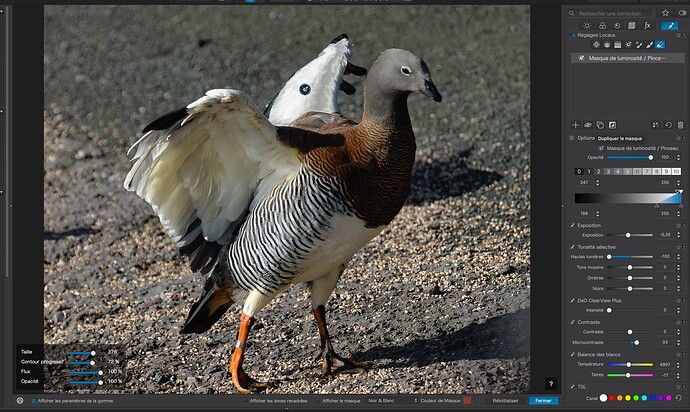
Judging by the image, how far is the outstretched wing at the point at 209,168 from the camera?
20.9 ft

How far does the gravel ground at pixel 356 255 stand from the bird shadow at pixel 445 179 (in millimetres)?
21

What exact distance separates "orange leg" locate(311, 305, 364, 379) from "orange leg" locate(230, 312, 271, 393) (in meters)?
0.44

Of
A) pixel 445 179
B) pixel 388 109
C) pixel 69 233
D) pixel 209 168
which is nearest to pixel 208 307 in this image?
pixel 209 168

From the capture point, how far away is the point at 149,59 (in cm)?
1464

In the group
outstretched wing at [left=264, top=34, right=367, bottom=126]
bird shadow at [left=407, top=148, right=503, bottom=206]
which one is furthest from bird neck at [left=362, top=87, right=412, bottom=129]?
bird shadow at [left=407, top=148, right=503, bottom=206]

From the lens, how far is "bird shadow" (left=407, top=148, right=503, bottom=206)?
1044 cm

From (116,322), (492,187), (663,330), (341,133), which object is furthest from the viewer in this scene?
(492,187)

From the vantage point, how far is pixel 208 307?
24.6 feet

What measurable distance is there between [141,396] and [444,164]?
18.1 feet

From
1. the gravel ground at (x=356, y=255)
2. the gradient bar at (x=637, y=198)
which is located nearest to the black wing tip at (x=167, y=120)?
the gravel ground at (x=356, y=255)

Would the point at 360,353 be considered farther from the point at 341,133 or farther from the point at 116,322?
the point at 116,322

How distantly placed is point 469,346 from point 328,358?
101 cm

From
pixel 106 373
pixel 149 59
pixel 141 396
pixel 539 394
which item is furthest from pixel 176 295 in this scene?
pixel 149 59

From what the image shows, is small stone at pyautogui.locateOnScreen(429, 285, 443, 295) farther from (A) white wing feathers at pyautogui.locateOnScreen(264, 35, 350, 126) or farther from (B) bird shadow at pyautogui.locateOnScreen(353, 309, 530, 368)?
(A) white wing feathers at pyautogui.locateOnScreen(264, 35, 350, 126)
